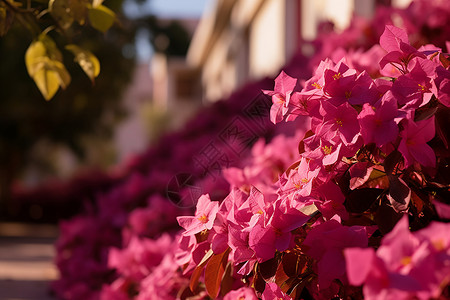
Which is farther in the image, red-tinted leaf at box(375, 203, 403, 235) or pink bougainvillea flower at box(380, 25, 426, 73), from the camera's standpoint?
pink bougainvillea flower at box(380, 25, 426, 73)

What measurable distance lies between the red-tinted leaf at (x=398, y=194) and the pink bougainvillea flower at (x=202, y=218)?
0.43 m

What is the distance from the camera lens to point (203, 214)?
59.0 inches

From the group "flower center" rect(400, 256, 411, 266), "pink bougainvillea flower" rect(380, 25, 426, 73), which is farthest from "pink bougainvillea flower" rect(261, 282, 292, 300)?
"pink bougainvillea flower" rect(380, 25, 426, 73)

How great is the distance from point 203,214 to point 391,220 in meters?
0.48

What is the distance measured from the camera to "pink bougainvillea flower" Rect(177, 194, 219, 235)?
146 centimetres

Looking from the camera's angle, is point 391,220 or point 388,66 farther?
point 388,66

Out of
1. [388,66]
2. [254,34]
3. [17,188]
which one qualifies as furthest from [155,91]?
[388,66]

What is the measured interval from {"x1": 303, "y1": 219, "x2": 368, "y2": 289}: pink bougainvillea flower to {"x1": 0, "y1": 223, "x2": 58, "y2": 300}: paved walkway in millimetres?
3674

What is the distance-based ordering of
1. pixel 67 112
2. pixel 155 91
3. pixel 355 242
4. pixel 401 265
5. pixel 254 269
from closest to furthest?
pixel 401 265 → pixel 355 242 → pixel 254 269 → pixel 67 112 → pixel 155 91

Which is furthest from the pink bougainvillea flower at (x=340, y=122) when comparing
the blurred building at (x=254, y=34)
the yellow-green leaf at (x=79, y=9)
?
the blurred building at (x=254, y=34)

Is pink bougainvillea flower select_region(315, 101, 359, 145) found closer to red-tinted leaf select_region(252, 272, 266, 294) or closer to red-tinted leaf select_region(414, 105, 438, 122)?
red-tinted leaf select_region(414, 105, 438, 122)

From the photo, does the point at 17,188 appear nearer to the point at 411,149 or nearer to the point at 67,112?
the point at 67,112

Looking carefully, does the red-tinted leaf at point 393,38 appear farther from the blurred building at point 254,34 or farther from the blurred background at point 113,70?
the blurred background at point 113,70

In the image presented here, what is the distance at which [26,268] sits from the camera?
6.42 metres
